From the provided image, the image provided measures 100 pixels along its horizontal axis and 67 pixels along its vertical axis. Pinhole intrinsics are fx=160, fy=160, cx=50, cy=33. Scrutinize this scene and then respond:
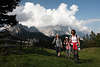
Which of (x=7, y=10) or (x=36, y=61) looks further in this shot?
(x=7, y=10)

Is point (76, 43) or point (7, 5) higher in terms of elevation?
point (7, 5)

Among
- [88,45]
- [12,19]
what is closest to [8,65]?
[12,19]

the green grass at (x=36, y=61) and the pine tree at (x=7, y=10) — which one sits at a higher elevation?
the pine tree at (x=7, y=10)

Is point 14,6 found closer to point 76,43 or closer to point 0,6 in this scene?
point 0,6

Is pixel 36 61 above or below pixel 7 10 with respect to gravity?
below

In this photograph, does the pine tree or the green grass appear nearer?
the green grass

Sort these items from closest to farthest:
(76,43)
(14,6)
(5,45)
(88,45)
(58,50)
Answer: (76,43), (5,45), (58,50), (14,6), (88,45)

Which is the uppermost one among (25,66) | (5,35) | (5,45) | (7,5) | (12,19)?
(7,5)

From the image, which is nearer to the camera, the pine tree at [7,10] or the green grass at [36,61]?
the green grass at [36,61]

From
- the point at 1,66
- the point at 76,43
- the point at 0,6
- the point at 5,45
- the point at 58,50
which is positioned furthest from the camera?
the point at 0,6

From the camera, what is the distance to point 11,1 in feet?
68.4

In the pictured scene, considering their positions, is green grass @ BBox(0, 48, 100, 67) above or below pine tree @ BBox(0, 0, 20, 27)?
below

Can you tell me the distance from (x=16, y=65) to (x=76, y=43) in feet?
16.8

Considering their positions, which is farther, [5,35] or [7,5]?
[7,5]
